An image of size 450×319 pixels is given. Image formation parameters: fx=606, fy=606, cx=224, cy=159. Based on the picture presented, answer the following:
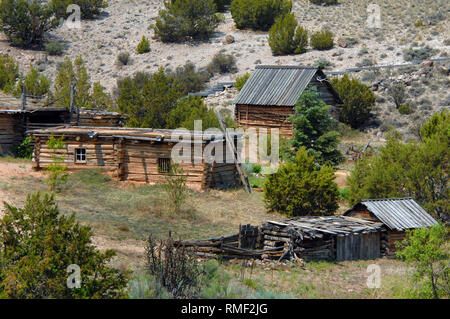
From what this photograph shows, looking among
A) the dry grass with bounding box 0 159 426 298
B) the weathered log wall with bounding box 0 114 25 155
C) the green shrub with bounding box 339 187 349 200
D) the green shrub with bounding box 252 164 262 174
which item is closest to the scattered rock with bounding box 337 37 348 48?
the green shrub with bounding box 252 164 262 174

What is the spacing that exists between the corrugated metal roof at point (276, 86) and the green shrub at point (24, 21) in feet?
87.1

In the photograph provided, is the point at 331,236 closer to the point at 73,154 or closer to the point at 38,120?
the point at 73,154

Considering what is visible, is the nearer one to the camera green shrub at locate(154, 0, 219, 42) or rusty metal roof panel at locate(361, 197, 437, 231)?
rusty metal roof panel at locate(361, 197, 437, 231)

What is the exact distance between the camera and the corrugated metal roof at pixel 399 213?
63.2ft

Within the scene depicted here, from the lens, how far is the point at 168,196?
76.0ft

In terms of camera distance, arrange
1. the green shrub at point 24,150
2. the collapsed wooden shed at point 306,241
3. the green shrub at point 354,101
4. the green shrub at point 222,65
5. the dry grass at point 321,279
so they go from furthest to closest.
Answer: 1. the green shrub at point 222,65
2. the green shrub at point 354,101
3. the green shrub at point 24,150
4. the collapsed wooden shed at point 306,241
5. the dry grass at point 321,279

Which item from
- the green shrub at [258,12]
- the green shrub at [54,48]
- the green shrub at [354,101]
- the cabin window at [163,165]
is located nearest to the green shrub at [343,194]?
the cabin window at [163,165]

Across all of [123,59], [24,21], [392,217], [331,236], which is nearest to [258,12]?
[123,59]

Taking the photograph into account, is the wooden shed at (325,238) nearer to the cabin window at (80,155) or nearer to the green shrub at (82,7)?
the cabin window at (80,155)

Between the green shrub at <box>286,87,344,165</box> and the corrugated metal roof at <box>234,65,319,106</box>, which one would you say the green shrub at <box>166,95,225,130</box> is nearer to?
the green shrub at <box>286,87,344,165</box>

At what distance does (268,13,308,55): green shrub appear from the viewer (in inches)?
2068

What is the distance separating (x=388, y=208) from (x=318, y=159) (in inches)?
315

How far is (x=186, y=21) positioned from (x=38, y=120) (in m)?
28.9

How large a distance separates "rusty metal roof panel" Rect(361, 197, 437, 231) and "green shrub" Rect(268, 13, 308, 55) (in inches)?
Result: 1325
